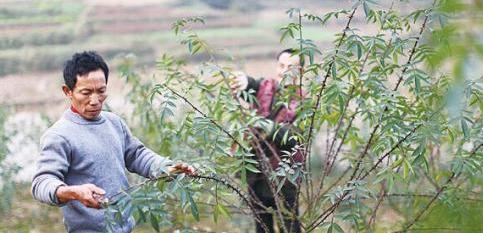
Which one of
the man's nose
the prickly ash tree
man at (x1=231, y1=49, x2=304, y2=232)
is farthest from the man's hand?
man at (x1=231, y1=49, x2=304, y2=232)

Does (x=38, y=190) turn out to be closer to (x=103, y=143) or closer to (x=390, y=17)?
(x=103, y=143)

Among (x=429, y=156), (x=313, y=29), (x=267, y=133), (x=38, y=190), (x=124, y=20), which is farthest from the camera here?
(x=124, y=20)

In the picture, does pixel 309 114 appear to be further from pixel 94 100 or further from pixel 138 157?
pixel 94 100

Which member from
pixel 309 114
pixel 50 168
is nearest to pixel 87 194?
pixel 50 168

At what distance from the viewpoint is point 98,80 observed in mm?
2070

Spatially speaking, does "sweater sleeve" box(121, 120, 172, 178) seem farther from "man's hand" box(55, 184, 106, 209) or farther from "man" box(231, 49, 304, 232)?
"man" box(231, 49, 304, 232)

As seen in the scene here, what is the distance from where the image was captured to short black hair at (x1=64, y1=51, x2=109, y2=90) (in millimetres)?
2061

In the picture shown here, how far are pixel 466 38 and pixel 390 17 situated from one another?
5.94 feet

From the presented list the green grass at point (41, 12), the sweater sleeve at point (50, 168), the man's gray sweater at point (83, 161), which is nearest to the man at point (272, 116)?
the man's gray sweater at point (83, 161)

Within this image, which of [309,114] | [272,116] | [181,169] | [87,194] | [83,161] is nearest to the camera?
[87,194]

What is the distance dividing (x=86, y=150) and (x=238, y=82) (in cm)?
98

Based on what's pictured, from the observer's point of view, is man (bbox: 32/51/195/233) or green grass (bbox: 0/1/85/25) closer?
man (bbox: 32/51/195/233)

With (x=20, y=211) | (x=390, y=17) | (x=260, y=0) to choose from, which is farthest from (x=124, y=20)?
(x=390, y=17)

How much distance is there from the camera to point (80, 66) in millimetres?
2062
